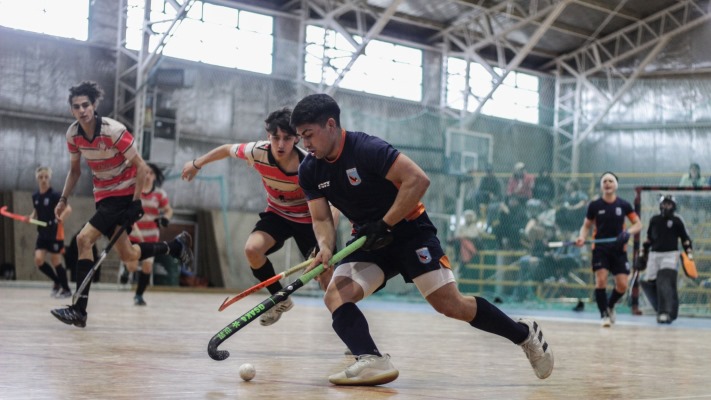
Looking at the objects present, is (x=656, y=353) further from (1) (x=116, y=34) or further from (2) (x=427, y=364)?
(1) (x=116, y=34)

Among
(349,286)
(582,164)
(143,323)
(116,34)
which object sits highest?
(116,34)

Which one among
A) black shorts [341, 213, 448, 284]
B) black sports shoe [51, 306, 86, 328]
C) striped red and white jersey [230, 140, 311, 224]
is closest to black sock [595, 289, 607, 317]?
striped red and white jersey [230, 140, 311, 224]

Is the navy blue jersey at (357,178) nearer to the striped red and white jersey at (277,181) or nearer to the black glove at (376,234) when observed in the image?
the black glove at (376,234)

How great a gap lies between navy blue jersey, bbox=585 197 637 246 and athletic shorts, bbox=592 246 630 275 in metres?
0.20

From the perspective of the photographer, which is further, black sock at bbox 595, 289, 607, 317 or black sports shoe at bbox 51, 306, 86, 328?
black sock at bbox 595, 289, 607, 317

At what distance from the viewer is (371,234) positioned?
507 centimetres

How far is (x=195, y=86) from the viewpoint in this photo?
24062mm

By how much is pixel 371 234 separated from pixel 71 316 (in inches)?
153

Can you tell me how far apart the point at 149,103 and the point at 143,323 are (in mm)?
13969

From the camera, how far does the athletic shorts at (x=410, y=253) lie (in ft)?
17.0

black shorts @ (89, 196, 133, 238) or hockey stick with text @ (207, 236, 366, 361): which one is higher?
black shorts @ (89, 196, 133, 238)

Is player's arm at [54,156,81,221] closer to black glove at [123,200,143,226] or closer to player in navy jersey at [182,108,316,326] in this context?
black glove at [123,200,143,226]

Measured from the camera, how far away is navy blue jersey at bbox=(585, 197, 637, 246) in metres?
13.9

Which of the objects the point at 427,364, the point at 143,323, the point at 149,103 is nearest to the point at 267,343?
the point at 427,364
